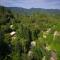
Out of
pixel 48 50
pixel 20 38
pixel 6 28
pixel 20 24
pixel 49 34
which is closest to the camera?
pixel 48 50

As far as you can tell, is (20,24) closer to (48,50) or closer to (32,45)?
(32,45)

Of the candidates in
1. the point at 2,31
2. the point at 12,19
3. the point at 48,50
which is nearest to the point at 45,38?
the point at 48,50

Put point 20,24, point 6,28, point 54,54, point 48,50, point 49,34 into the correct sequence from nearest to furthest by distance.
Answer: point 54,54 < point 48,50 < point 49,34 < point 6,28 < point 20,24

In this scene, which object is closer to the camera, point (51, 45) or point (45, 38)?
point (51, 45)

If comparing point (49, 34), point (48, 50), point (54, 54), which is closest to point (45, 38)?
point (49, 34)

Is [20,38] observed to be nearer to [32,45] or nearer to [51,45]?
[32,45]

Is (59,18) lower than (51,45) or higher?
higher

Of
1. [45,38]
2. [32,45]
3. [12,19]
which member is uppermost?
[12,19]
